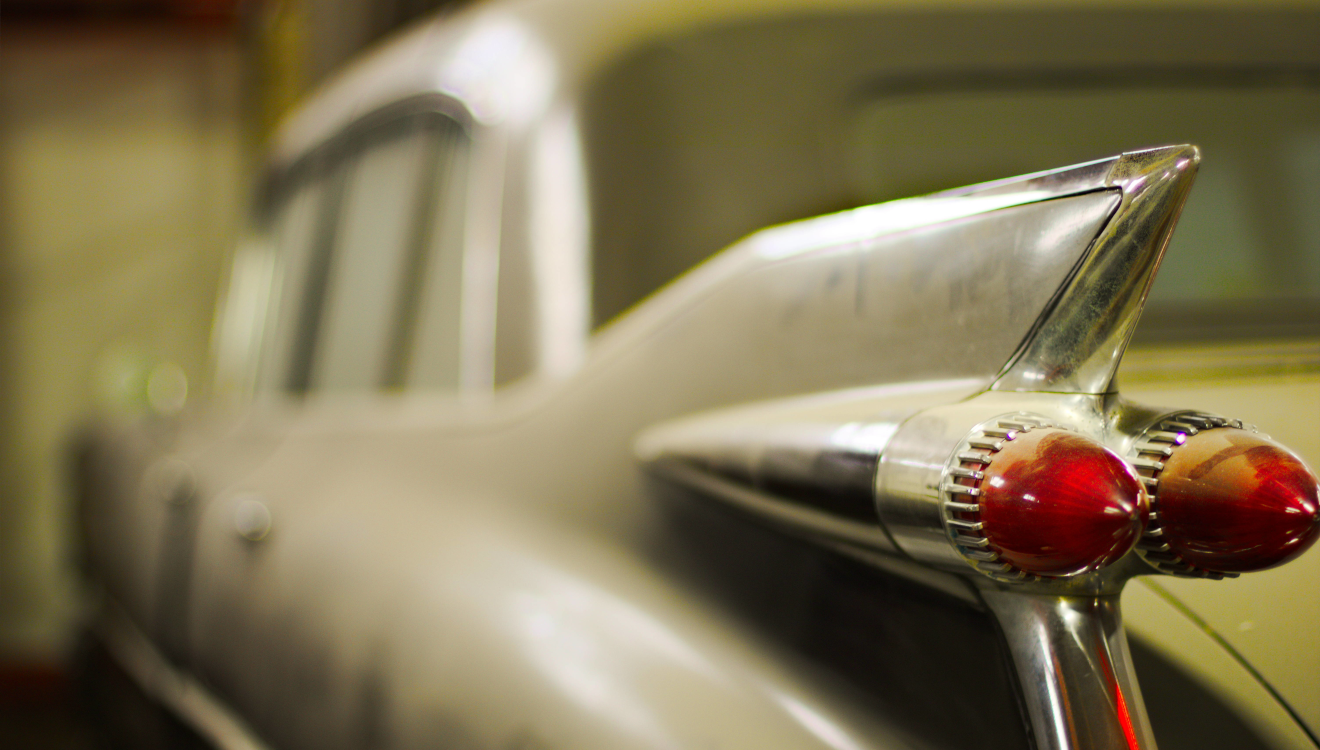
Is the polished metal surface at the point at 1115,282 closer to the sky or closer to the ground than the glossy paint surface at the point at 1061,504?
closer to the sky

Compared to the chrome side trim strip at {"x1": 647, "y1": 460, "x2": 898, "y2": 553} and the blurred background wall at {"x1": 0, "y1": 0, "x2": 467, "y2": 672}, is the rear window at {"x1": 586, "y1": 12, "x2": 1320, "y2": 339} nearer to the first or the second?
the chrome side trim strip at {"x1": 647, "y1": 460, "x2": 898, "y2": 553}

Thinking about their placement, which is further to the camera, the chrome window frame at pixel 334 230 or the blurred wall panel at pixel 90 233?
the blurred wall panel at pixel 90 233

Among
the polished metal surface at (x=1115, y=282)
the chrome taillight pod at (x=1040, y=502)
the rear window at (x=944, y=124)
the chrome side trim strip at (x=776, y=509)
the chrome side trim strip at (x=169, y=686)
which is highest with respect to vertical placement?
the rear window at (x=944, y=124)

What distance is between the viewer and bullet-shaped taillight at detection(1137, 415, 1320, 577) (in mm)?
565

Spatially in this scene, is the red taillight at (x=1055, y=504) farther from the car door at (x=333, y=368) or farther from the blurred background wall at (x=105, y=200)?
the blurred background wall at (x=105, y=200)

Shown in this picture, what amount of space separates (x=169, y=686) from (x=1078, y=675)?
6.08 feet

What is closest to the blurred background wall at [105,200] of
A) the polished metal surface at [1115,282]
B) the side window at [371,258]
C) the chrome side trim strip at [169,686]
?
the chrome side trim strip at [169,686]

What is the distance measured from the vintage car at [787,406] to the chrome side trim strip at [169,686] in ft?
0.06

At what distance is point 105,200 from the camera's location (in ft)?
A: 21.6

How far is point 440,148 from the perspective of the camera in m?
1.56

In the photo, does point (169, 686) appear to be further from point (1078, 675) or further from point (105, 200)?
point (105, 200)

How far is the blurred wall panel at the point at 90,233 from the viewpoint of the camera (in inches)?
246

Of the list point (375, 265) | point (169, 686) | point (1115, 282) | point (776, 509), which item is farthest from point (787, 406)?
point (169, 686)

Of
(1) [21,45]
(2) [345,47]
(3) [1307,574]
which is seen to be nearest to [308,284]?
(3) [1307,574]
